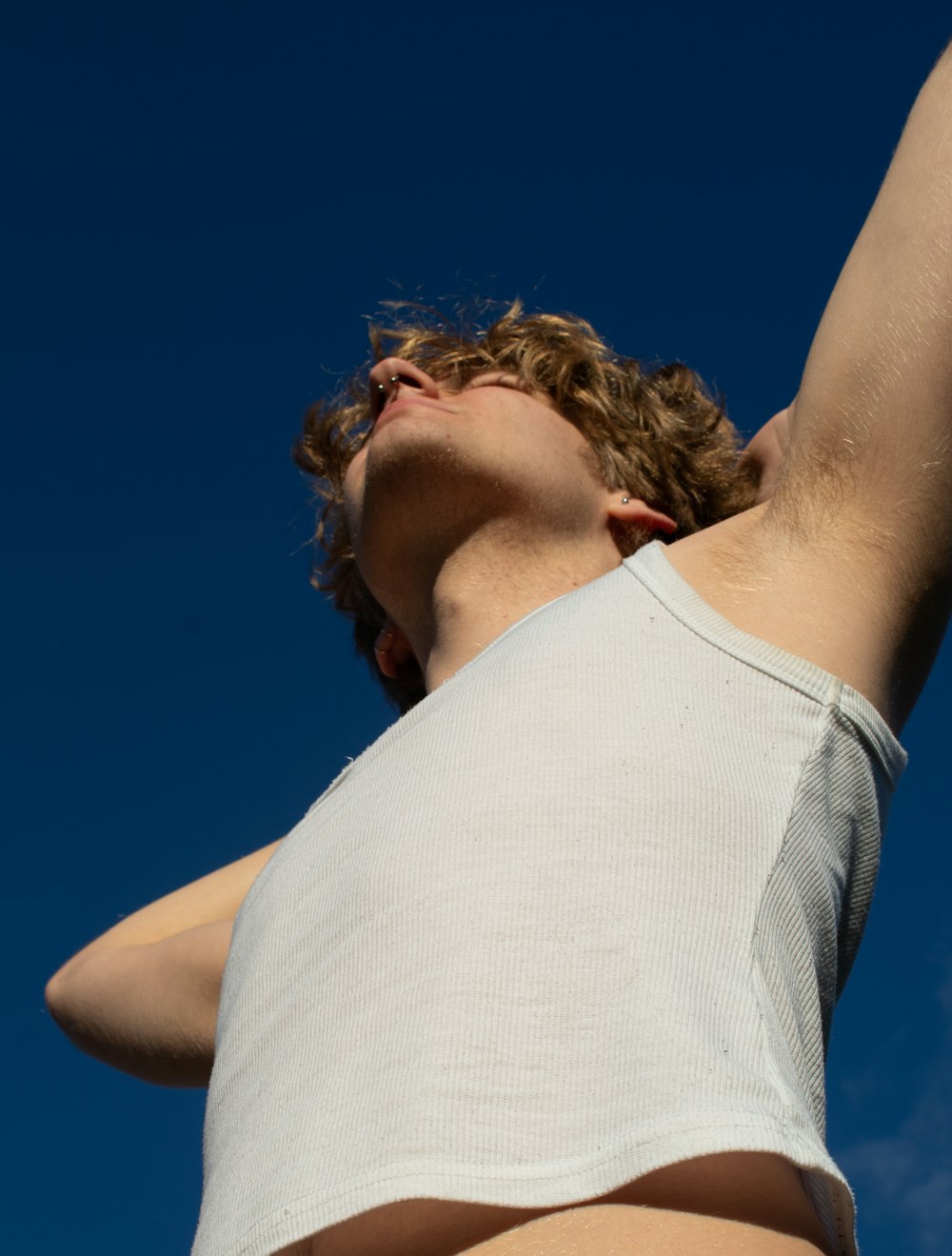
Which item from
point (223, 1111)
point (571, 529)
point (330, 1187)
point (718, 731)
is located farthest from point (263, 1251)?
point (571, 529)

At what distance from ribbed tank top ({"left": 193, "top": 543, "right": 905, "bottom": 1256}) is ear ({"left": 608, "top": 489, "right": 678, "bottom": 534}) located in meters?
1.50

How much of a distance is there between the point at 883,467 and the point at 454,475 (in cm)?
151

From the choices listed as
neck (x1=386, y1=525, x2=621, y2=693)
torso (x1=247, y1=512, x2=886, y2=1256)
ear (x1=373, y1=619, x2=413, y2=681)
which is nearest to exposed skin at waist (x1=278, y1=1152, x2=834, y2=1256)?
torso (x1=247, y1=512, x2=886, y2=1256)

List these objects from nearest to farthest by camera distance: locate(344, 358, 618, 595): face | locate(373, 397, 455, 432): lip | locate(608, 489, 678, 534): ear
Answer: locate(344, 358, 618, 595): face
locate(373, 397, 455, 432): lip
locate(608, 489, 678, 534): ear

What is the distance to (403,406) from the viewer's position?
358 cm

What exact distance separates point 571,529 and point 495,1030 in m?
2.14

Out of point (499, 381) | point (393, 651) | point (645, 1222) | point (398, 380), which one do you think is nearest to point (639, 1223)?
point (645, 1222)

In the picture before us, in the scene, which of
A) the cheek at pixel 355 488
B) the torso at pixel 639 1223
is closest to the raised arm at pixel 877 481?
the torso at pixel 639 1223

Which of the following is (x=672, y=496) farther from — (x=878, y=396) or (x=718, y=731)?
(x=718, y=731)

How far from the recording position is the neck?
10.6 ft

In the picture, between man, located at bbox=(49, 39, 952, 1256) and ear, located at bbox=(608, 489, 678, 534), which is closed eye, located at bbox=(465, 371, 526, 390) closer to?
ear, located at bbox=(608, 489, 678, 534)

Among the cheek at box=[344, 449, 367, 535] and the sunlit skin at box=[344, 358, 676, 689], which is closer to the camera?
the sunlit skin at box=[344, 358, 676, 689]

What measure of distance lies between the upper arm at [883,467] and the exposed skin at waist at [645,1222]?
2.70 feet

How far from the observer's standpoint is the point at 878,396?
209 centimetres
